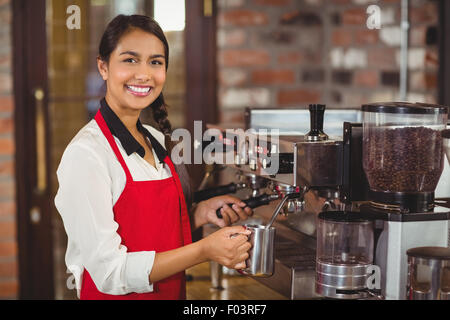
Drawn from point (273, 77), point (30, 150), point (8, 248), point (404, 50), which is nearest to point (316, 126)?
point (404, 50)

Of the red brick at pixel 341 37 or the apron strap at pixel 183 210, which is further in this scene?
the red brick at pixel 341 37

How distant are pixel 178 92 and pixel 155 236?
148 cm

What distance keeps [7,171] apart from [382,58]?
1.58m

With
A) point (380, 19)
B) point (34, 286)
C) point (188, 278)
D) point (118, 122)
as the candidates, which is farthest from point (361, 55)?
point (34, 286)

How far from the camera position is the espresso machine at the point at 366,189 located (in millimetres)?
1355

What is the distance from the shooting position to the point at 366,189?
4.79 feet

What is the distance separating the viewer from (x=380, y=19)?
263cm

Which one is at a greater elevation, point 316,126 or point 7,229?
point 316,126

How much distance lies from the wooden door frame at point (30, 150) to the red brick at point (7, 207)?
0.08 feet

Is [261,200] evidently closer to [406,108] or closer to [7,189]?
[406,108]

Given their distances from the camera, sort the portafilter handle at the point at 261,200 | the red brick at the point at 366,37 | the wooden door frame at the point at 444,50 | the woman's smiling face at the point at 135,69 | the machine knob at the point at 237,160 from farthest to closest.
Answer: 1. the red brick at the point at 366,37
2. the wooden door frame at the point at 444,50
3. the machine knob at the point at 237,160
4. the portafilter handle at the point at 261,200
5. the woman's smiling face at the point at 135,69

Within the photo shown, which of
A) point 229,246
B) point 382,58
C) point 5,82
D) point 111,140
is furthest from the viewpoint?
point 5,82

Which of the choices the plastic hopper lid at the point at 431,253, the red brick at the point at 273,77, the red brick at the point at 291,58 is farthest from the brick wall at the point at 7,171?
the plastic hopper lid at the point at 431,253

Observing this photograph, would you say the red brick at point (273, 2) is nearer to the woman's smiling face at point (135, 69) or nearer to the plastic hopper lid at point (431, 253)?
the woman's smiling face at point (135, 69)
